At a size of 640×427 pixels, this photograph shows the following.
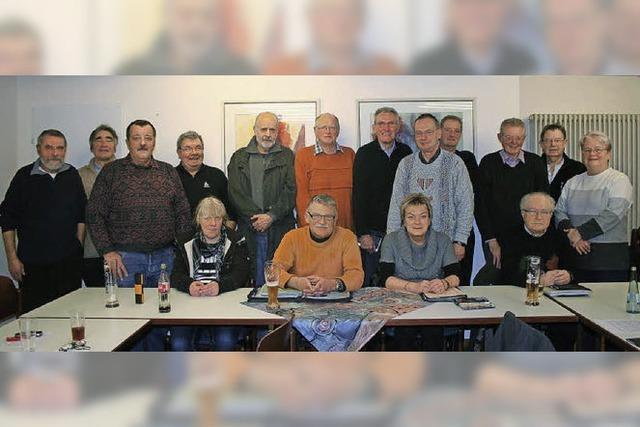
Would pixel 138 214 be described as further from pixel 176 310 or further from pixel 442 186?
pixel 442 186

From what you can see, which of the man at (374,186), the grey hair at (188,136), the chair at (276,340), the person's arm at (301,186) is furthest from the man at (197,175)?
the chair at (276,340)

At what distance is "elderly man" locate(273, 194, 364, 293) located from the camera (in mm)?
3598

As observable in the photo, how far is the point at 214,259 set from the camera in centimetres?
369

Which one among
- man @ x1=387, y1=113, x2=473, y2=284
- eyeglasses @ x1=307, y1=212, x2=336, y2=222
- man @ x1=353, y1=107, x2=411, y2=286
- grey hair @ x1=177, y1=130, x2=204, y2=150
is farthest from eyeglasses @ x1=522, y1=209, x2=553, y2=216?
grey hair @ x1=177, y1=130, x2=204, y2=150

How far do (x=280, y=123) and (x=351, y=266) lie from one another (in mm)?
2093

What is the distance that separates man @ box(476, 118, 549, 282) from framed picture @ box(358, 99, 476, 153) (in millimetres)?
338

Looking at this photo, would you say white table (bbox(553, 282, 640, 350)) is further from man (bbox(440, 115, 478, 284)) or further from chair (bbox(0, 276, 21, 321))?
chair (bbox(0, 276, 21, 321))

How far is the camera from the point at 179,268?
3.66 metres

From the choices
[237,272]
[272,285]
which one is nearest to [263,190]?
[237,272]

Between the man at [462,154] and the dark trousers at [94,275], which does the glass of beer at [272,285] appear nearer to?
the man at [462,154]

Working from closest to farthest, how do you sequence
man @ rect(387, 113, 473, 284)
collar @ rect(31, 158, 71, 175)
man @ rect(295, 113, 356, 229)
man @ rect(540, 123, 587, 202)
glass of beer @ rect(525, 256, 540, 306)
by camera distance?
glass of beer @ rect(525, 256, 540, 306) < man @ rect(387, 113, 473, 284) < collar @ rect(31, 158, 71, 175) < man @ rect(540, 123, 587, 202) < man @ rect(295, 113, 356, 229)
